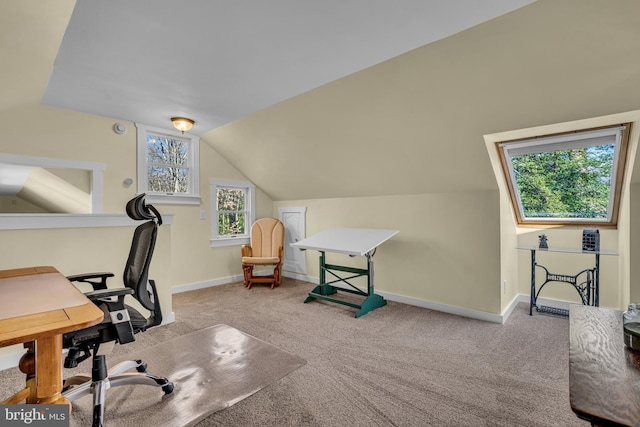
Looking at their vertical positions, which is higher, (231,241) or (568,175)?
(568,175)

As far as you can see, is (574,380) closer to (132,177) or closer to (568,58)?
(568,58)

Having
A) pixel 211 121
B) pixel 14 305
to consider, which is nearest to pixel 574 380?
pixel 14 305

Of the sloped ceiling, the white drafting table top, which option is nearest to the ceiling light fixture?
the sloped ceiling

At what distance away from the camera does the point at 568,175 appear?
3.15m

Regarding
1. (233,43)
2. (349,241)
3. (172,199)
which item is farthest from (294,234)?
(233,43)

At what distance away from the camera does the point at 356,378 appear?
212cm

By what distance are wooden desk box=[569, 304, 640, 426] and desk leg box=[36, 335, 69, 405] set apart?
168 cm

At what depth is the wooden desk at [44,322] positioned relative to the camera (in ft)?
3.43

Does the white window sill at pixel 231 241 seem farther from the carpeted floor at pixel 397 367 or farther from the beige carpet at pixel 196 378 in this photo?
the beige carpet at pixel 196 378

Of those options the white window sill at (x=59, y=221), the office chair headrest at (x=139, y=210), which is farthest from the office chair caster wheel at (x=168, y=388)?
the white window sill at (x=59, y=221)

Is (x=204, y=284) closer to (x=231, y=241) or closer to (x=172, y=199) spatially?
(x=231, y=241)

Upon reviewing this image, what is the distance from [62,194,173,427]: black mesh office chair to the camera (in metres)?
1.58

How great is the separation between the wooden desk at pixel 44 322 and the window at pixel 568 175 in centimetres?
344

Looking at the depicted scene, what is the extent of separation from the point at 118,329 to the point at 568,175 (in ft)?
13.2
